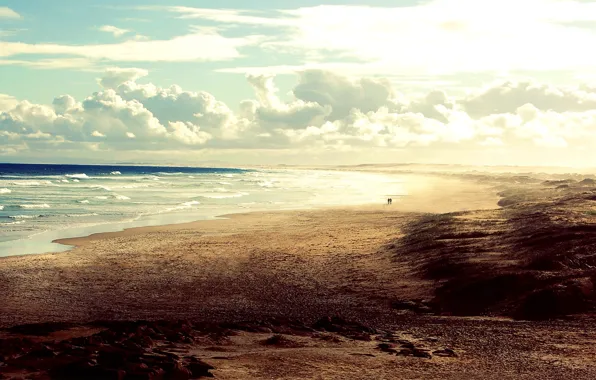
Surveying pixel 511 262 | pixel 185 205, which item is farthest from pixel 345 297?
pixel 185 205

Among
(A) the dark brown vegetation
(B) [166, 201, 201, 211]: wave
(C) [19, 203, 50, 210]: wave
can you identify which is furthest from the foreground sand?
(C) [19, 203, 50, 210]: wave

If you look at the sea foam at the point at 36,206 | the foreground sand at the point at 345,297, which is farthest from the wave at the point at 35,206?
the foreground sand at the point at 345,297

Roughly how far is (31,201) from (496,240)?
174 feet

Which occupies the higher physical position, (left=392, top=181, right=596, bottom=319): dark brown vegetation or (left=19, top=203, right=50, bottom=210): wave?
(left=392, top=181, right=596, bottom=319): dark brown vegetation

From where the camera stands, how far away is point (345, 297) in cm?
2292

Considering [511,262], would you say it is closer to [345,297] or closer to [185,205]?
[345,297]

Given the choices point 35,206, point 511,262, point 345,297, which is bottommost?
point 345,297

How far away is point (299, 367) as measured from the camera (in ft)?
46.3

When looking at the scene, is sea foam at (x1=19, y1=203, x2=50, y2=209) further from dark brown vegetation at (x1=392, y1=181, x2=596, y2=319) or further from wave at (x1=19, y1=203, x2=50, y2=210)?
dark brown vegetation at (x1=392, y1=181, x2=596, y2=319)

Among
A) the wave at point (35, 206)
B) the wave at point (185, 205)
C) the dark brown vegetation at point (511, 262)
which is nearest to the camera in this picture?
the dark brown vegetation at point (511, 262)

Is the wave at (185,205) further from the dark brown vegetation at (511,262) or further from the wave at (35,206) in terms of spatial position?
the dark brown vegetation at (511,262)

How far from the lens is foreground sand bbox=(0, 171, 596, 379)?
1478 cm

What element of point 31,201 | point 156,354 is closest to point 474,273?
point 156,354

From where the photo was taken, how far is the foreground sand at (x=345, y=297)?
Answer: 14781 millimetres
